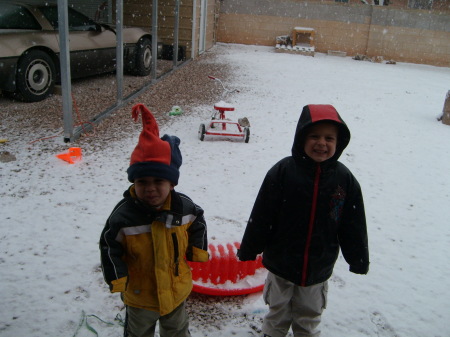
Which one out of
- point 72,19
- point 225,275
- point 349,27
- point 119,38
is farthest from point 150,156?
point 349,27

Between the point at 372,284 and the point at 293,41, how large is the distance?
1531 centimetres

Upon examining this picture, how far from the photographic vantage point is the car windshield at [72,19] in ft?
22.7

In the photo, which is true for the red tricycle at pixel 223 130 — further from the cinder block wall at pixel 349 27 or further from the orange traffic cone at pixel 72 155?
the cinder block wall at pixel 349 27

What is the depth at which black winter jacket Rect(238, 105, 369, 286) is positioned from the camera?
6.32 feet

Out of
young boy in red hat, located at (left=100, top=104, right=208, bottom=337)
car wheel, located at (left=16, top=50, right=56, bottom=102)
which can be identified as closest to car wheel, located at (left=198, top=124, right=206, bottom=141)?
car wheel, located at (left=16, top=50, right=56, bottom=102)

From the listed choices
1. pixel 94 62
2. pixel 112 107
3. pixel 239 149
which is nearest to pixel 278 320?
pixel 239 149

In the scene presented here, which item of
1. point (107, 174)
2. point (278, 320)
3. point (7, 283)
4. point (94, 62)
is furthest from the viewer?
point (94, 62)

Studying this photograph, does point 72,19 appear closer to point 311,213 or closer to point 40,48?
point 40,48

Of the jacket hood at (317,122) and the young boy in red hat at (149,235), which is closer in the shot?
the young boy in red hat at (149,235)

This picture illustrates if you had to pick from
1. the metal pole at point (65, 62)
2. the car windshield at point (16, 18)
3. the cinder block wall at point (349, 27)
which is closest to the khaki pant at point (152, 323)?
the metal pole at point (65, 62)

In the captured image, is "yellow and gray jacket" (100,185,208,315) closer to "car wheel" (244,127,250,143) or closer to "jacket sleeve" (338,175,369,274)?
"jacket sleeve" (338,175,369,274)

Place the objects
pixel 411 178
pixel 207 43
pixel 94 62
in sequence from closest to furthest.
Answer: pixel 411 178 < pixel 94 62 < pixel 207 43

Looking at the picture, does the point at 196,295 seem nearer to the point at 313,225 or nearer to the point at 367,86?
the point at 313,225

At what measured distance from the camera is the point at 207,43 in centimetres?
1473
